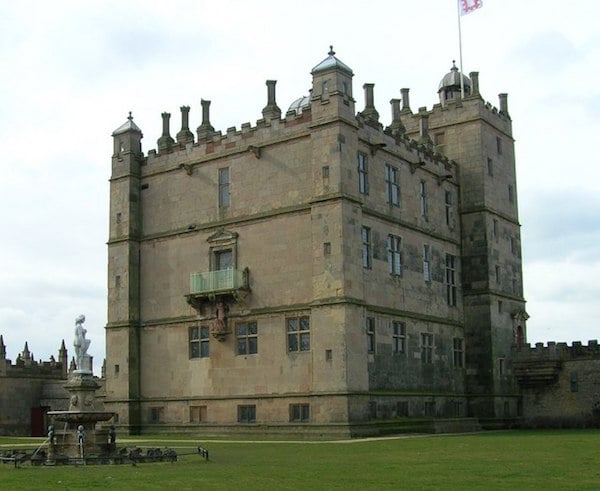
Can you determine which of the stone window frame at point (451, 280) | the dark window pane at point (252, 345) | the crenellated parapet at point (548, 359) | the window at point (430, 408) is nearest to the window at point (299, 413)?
the dark window pane at point (252, 345)

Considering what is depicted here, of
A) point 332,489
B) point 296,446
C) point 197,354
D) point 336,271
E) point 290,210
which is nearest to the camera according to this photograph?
point 332,489

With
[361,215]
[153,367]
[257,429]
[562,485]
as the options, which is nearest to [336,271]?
[361,215]

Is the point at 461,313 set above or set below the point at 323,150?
below

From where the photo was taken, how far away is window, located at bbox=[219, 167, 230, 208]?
48250 millimetres

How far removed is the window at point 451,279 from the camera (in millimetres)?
52844

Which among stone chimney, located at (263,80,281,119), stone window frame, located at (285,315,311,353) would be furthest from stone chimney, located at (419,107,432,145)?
stone window frame, located at (285,315,311,353)

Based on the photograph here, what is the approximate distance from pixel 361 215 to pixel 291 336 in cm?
673

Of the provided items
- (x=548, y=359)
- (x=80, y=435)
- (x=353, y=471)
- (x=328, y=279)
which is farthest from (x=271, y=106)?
(x=353, y=471)

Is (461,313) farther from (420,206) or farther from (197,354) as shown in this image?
(197,354)

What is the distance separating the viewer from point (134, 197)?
52.1m

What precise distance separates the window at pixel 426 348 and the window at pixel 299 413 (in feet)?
27.8

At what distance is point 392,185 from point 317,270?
7.86m

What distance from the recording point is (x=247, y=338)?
46250 mm

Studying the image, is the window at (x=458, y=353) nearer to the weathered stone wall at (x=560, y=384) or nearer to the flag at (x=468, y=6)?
the weathered stone wall at (x=560, y=384)
